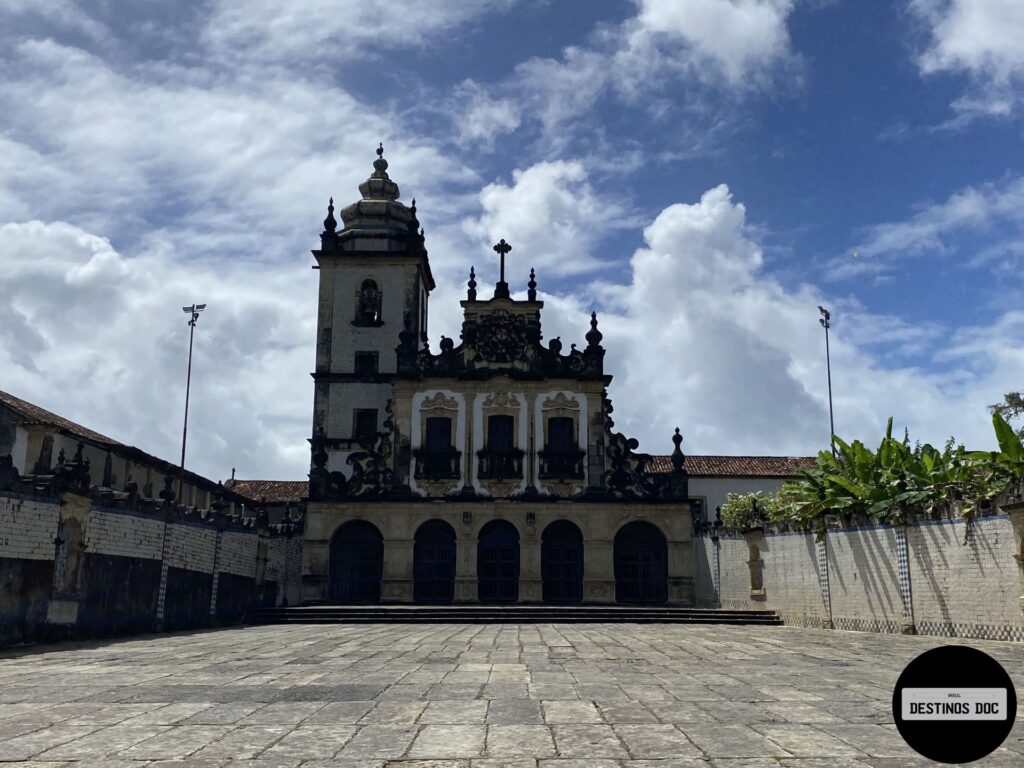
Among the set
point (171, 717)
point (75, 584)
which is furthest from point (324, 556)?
point (171, 717)

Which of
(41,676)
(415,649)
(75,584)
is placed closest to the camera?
(41,676)

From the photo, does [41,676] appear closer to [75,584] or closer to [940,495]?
[75,584]

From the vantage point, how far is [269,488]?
47.0 metres

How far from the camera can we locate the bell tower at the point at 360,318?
1490 inches

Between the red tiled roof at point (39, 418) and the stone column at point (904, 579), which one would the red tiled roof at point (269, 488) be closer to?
the red tiled roof at point (39, 418)

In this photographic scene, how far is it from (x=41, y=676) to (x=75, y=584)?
754 centimetres

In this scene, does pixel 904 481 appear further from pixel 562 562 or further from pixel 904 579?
pixel 562 562

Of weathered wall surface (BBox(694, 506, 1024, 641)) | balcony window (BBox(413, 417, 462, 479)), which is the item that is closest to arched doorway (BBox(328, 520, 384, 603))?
balcony window (BBox(413, 417, 462, 479))

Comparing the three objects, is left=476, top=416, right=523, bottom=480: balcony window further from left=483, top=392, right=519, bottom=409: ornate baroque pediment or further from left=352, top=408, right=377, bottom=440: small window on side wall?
left=352, top=408, right=377, bottom=440: small window on side wall

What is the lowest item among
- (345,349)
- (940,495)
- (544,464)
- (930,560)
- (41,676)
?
(41,676)

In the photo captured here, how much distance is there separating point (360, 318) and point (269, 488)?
12.6 m

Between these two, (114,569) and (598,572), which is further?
(598,572)

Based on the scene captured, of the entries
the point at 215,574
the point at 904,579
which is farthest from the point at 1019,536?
the point at 215,574

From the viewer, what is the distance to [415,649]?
1600 cm
